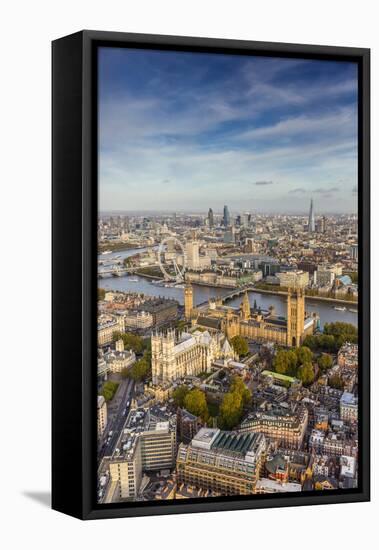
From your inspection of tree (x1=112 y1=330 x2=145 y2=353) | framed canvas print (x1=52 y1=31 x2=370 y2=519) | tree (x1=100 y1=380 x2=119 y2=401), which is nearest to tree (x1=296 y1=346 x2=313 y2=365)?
framed canvas print (x1=52 y1=31 x2=370 y2=519)

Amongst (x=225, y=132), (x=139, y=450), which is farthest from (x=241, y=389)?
(x=225, y=132)

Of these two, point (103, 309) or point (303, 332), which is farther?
point (303, 332)

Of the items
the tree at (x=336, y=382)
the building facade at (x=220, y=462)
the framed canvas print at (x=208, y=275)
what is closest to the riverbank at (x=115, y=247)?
the framed canvas print at (x=208, y=275)

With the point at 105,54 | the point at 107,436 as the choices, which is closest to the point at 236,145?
the point at 105,54

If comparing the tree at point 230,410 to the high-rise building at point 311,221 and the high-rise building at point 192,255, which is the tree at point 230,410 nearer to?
the high-rise building at point 192,255

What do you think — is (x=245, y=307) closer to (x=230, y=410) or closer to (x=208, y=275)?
(x=208, y=275)

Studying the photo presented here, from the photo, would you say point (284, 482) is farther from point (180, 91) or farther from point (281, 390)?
point (180, 91)

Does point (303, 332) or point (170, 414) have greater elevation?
point (303, 332)
